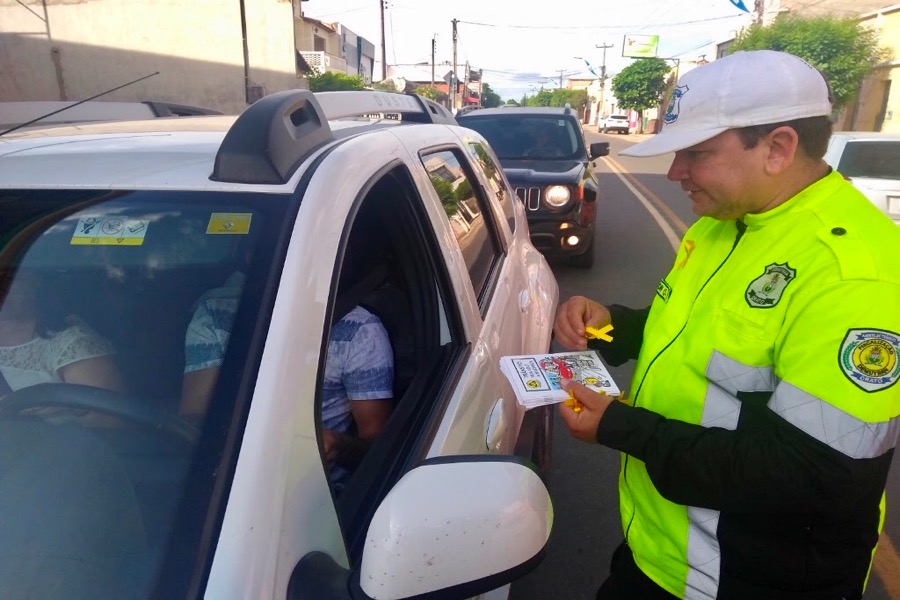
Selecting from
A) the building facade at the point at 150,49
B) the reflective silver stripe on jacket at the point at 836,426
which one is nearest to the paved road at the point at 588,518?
the reflective silver stripe on jacket at the point at 836,426

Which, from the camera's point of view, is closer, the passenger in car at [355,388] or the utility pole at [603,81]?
the passenger in car at [355,388]

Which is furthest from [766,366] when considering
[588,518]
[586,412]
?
[588,518]

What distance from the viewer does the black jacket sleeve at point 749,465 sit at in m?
1.20

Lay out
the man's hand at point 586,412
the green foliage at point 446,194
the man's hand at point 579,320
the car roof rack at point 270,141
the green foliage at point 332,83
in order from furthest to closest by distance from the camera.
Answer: the green foliage at point 332,83, the green foliage at point 446,194, the man's hand at point 579,320, the man's hand at point 586,412, the car roof rack at point 270,141

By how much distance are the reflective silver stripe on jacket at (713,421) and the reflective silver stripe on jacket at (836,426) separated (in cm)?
10

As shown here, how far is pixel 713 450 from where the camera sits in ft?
4.23

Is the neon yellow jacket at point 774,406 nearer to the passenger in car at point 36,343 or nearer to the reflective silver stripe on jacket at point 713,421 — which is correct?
the reflective silver stripe on jacket at point 713,421

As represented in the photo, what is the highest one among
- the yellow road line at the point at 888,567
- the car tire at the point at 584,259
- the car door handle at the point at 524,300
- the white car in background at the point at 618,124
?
the car door handle at the point at 524,300

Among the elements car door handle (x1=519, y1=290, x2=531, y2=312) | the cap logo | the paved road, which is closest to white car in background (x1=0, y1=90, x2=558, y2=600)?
the cap logo

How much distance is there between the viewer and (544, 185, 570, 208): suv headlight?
22.6 ft

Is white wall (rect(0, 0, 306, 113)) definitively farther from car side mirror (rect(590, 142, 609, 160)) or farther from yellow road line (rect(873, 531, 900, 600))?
yellow road line (rect(873, 531, 900, 600))

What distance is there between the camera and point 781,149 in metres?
1.32

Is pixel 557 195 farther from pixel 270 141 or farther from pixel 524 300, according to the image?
pixel 270 141

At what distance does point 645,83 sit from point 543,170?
50.2m
